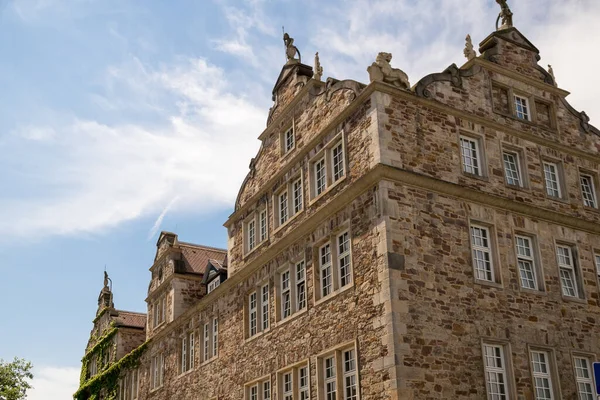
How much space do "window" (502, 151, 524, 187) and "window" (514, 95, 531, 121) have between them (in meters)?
1.46

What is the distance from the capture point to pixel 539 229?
20.8 m

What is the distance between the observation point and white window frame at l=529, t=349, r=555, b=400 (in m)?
18.7

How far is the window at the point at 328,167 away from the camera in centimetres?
2102

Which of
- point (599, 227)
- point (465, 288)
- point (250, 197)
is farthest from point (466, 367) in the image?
point (250, 197)

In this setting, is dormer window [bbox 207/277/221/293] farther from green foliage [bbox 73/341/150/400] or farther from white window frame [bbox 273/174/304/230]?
white window frame [bbox 273/174/304/230]

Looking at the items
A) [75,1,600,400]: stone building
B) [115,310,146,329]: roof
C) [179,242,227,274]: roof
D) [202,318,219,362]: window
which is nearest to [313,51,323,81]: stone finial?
[75,1,600,400]: stone building

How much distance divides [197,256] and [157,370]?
589 cm

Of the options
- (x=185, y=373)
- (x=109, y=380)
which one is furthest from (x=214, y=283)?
(x=109, y=380)

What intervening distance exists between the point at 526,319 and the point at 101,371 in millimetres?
29010

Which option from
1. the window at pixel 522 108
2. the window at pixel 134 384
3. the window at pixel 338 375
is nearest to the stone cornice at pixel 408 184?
the window at pixel 522 108

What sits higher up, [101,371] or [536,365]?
[101,371]

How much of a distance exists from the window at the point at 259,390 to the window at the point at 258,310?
5.31 ft

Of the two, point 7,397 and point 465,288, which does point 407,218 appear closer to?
point 465,288

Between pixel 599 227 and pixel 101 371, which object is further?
pixel 101 371
